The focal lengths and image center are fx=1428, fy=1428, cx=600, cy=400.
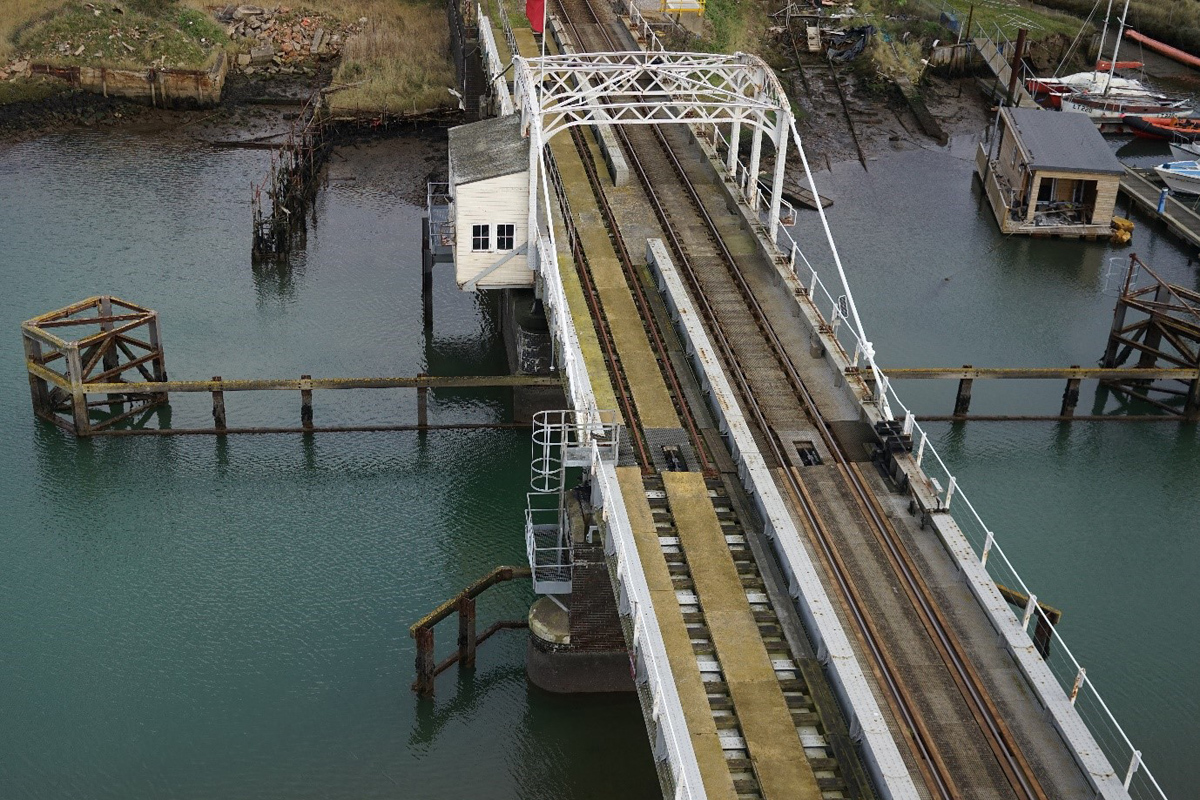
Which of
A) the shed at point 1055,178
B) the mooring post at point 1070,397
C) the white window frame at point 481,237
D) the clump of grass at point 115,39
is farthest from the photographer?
the clump of grass at point 115,39

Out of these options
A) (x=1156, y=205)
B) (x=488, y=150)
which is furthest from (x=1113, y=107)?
(x=488, y=150)

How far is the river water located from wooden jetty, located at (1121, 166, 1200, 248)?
1.44m

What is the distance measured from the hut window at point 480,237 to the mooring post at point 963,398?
14.9m

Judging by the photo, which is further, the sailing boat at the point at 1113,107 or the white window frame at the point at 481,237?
the sailing boat at the point at 1113,107

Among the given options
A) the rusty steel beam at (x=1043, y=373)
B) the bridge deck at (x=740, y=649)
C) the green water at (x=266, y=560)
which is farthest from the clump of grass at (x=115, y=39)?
the bridge deck at (x=740, y=649)

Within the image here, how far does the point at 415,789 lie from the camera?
29688 millimetres

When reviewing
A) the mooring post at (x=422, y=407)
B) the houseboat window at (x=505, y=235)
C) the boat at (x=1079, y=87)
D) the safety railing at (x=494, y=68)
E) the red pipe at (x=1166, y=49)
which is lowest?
the mooring post at (x=422, y=407)

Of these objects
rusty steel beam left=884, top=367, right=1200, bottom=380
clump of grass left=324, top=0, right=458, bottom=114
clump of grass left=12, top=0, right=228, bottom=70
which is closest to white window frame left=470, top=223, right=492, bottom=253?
rusty steel beam left=884, top=367, right=1200, bottom=380

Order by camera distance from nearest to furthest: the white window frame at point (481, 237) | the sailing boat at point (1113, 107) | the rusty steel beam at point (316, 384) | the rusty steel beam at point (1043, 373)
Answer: the rusty steel beam at point (316, 384), the white window frame at point (481, 237), the rusty steel beam at point (1043, 373), the sailing boat at point (1113, 107)

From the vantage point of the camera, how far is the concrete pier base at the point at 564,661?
30.9m

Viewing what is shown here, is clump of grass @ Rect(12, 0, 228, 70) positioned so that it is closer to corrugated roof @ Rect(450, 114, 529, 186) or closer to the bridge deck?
corrugated roof @ Rect(450, 114, 529, 186)

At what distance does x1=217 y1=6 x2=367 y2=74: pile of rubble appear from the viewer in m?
77.0

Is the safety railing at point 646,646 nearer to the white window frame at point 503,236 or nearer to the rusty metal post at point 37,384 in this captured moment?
the white window frame at point 503,236

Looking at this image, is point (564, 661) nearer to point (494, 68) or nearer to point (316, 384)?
point (316, 384)
